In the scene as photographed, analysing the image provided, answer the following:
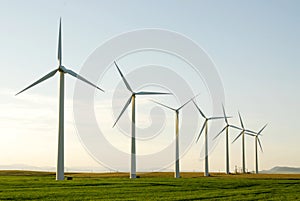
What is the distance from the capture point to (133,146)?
88438mm

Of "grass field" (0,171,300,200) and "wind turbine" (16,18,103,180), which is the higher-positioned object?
"wind turbine" (16,18,103,180)

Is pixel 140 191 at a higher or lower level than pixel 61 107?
lower

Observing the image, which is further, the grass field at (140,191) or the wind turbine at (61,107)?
the wind turbine at (61,107)

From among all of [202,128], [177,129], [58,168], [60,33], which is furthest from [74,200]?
[202,128]

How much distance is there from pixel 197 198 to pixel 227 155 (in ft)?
274

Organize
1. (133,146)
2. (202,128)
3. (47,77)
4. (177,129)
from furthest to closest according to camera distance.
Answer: (202,128) → (177,129) → (133,146) → (47,77)

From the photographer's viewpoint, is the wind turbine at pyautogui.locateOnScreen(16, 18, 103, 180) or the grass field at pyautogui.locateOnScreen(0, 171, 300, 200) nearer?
the grass field at pyautogui.locateOnScreen(0, 171, 300, 200)

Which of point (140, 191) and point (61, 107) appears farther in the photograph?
point (61, 107)

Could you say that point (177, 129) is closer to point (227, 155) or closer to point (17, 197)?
point (227, 155)

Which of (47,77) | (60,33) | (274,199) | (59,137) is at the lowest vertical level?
(274,199)

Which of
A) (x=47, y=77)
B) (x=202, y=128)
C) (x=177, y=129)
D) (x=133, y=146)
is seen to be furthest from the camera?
(x=202, y=128)

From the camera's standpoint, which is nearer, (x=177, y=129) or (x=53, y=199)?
(x=53, y=199)

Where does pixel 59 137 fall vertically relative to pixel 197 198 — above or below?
above

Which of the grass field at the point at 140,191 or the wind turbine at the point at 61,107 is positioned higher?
the wind turbine at the point at 61,107
